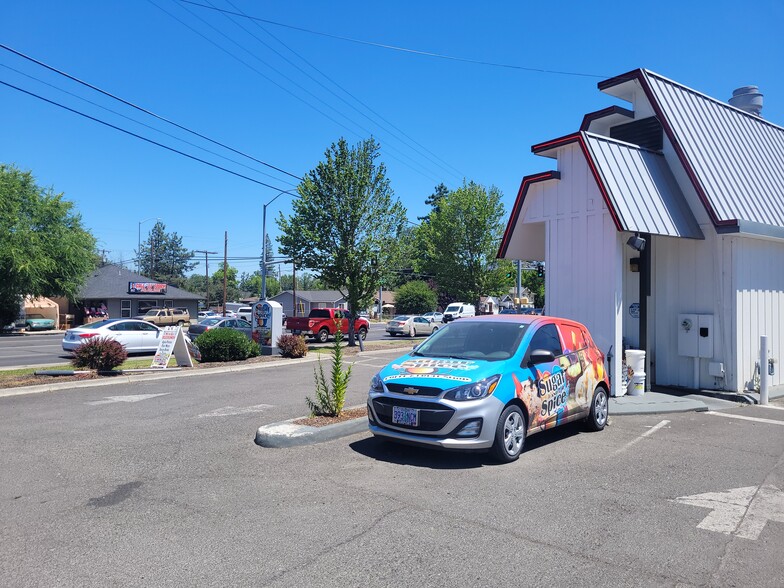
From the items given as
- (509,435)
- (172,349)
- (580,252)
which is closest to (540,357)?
(509,435)

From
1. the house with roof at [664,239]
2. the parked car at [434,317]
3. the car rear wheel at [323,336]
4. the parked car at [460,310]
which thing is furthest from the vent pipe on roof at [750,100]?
the parked car at [460,310]

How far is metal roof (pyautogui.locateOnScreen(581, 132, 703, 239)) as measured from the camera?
1127cm

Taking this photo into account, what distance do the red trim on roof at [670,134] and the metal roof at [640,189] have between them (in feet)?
1.41

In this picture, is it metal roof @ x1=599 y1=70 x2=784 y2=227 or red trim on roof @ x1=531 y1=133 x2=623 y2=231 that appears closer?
red trim on roof @ x1=531 y1=133 x2=623 y2=231

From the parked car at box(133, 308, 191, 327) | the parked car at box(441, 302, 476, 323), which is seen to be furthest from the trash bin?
the parked car at box(133, 308, 191, 327)

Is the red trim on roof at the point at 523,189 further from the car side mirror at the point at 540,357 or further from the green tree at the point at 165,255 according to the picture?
the green tree at the point at 165,255

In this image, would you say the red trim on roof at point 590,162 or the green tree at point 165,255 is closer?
the red trim on roof at point 590,162

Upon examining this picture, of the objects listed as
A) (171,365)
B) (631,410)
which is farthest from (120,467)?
(171,365)

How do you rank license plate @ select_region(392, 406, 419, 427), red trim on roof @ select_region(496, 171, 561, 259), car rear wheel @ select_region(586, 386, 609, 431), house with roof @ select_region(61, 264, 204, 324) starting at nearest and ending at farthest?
license plate @ select_region(392, 406, 419, 427)
car rear wheel @ select_region(586, 386, 609, 431)
red trim on roof @ select_region(496, 171, 561, 259)
house with roof @ select_region(61, 264, 204, 324)

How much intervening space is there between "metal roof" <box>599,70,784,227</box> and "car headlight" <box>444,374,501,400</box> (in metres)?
7.82

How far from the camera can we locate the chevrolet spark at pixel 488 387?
21.6 ft

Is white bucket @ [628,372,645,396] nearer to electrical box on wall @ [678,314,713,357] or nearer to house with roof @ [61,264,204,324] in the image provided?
electrical box on wall @ [678,314,713,357]

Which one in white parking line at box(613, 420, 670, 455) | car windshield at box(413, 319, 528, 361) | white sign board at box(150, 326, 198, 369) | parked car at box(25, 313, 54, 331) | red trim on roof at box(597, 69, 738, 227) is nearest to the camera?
car windshield at box(413, 319, 528, 361)

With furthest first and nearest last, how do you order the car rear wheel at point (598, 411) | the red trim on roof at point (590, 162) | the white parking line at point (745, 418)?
1. the red trim on roof at point (590, 162)
2. the white parking line at point (745, 418)
3. the car rear wheel at point (598, 411)
